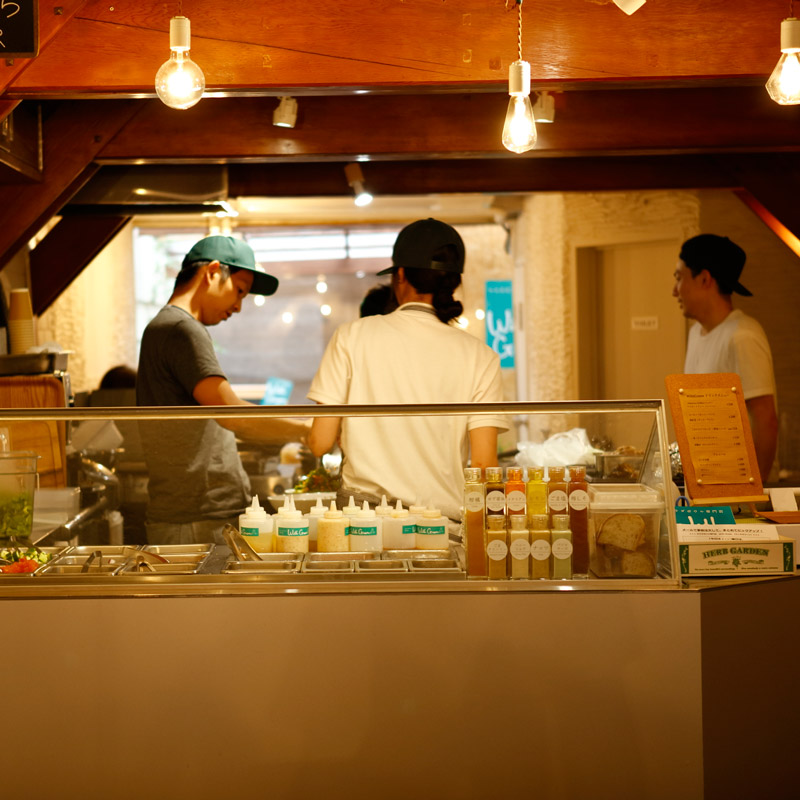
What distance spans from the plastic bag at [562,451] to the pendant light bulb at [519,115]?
844mm

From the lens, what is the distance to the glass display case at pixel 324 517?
2281mm

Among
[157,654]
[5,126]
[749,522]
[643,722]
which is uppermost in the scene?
[5,126]

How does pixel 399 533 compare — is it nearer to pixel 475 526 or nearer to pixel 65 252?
pixel 475 526

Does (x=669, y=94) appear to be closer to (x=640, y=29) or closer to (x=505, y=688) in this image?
(x=640, y=29)

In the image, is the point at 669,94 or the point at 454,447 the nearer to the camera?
the point at 454,447

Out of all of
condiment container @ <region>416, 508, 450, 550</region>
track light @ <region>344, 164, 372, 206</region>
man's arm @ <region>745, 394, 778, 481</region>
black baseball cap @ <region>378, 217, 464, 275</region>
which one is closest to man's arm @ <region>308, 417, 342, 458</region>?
A: condiment container @ <region>416, 508, 450, 550</region>

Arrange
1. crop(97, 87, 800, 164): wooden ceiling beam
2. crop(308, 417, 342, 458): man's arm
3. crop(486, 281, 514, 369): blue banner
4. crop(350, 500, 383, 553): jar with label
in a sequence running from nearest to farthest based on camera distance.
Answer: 1. crop(350, 500, 383, 553): jar with label
2. crop(308, 417, 342, 458): man's arm
3. crop(97, 87, 800, 164): wooden ceiling beam
4. crop(486, 281, 514, 369): blue banner

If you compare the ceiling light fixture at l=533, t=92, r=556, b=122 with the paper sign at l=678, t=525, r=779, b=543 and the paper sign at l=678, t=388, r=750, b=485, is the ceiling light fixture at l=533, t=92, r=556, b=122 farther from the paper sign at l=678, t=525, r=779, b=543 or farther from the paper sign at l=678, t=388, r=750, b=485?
the paper sign at l=678, t=525, r=779, b=543

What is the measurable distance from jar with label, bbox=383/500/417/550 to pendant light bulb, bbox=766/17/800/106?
147 centimetres

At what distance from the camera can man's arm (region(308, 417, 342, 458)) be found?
8.61 feet

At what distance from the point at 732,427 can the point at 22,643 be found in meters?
1.93

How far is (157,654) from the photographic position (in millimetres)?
2234

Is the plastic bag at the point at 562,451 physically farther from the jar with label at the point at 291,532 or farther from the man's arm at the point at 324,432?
the jar with label at the point at 291,532

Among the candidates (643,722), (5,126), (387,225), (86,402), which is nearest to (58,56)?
(5,126)
